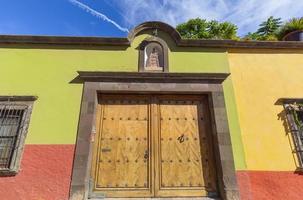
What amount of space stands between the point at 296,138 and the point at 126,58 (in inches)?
173

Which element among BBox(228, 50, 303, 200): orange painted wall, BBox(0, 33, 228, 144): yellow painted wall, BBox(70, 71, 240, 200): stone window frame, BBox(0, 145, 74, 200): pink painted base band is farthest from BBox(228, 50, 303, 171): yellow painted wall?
BBox(0, 145, 74, 200): pink painted base band

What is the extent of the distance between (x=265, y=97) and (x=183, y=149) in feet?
7.85

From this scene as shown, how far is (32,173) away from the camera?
506cm

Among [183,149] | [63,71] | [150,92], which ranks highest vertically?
[63,71]

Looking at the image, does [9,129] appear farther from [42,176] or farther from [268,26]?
[268,26]

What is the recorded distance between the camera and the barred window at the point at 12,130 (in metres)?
5.13

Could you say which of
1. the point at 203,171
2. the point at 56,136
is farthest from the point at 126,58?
the point at 203,171

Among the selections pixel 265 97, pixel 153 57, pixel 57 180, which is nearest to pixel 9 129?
pixel 57 180

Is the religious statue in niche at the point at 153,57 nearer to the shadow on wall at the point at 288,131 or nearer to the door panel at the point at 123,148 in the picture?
the door panel at the point at 123,148

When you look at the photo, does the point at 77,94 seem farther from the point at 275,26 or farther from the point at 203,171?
the point at 275,26

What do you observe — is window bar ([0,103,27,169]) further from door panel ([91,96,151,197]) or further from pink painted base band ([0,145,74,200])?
door panel ([91,96,151,197])

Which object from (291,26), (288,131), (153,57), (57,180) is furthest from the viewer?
(291,26)

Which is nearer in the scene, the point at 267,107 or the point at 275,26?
the point at 267,107

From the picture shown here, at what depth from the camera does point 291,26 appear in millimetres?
7859
